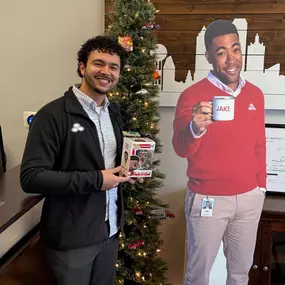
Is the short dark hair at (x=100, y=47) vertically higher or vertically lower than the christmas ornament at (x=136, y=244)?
higher

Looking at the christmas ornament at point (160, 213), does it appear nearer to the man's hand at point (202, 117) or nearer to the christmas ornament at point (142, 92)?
the man's hand at point (202, 117)

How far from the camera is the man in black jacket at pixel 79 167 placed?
136cm

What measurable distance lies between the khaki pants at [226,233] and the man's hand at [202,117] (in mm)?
373

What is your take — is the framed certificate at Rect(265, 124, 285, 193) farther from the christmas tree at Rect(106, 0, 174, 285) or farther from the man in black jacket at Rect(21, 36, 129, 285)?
the man in black jacket at Rect(21, 36, 129, 285)

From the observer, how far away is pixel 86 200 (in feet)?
4.80

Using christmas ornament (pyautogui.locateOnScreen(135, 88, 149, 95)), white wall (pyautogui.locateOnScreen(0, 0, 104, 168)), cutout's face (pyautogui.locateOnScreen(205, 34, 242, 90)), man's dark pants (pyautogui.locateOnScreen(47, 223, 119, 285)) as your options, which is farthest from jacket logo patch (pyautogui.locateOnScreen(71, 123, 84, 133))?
white wall (pyautogui.locateOnScreen(0, 0, 104, 168))

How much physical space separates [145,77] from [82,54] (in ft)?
1.62

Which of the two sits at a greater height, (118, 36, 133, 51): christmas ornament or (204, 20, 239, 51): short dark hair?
(204, 20, 239, 51): short dark hair

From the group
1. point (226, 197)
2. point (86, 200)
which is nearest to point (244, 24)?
point (226, 197)

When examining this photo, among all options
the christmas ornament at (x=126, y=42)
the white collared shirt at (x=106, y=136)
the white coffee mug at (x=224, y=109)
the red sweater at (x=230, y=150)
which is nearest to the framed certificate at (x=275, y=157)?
the red sweater at (x=230, y=150)

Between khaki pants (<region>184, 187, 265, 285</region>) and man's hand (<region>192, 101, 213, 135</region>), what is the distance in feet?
1.22

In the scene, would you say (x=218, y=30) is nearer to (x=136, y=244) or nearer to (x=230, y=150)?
(x=230, y=150)

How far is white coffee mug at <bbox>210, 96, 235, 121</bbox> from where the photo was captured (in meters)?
1.99

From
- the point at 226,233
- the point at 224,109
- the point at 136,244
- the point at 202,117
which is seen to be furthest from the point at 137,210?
the point at 224,109
